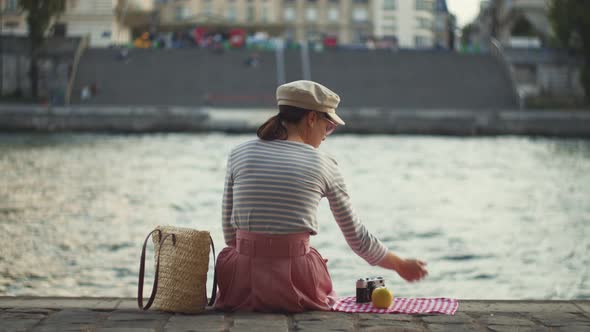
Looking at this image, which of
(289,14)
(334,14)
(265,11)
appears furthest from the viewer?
→ (334,14)

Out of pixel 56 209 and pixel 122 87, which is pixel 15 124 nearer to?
pixel 122 87

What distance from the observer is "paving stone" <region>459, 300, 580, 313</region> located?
566cm

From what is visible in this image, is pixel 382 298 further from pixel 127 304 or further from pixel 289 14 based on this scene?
pixel 289 14

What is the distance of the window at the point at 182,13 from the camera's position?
9106cm

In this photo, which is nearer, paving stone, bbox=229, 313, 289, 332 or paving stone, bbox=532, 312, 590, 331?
paving stone, bbox=229, 313, 289, 332

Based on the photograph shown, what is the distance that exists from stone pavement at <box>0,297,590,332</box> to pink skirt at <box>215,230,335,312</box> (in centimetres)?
8

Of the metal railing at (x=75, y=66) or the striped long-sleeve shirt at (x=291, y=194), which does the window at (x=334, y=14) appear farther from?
the striped long-sleeve shirt at (x=291, y=194)

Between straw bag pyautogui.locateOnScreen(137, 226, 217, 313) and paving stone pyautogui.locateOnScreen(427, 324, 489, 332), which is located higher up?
straw bag pyautogui.locateOnScreen(137, 226, 217, 313)

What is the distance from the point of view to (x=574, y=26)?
1806 inches

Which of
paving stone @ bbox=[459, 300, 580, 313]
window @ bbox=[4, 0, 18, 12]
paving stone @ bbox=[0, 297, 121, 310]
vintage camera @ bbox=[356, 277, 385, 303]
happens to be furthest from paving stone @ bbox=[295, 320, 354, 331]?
window @ bbox=[4, 0, 18, 12]

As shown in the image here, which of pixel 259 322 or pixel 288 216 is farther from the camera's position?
pixel 288 216

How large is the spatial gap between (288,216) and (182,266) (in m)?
0.59

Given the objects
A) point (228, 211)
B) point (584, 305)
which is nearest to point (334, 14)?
point (584, 305)

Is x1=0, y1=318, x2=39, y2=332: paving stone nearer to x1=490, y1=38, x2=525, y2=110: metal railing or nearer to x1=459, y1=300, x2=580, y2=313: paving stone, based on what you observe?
x1=459, y1=300, x2=580, y2=313: paving stone
